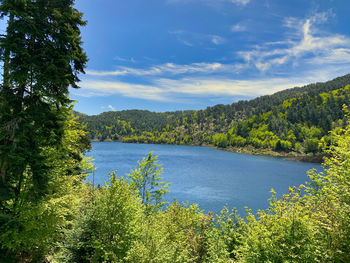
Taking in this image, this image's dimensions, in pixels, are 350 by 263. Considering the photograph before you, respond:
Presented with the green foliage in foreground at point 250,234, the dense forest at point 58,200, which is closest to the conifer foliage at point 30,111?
the dense forest at point 58,200

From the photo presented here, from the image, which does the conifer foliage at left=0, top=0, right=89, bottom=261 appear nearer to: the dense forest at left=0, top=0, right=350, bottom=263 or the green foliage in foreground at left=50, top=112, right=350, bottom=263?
the dense forest at left=0, top=0, right=350, bottom=263

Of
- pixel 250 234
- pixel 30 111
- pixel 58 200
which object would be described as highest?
pixel 30 111

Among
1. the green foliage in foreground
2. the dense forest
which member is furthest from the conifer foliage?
the green foliage in foreground

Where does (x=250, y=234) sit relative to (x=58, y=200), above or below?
below

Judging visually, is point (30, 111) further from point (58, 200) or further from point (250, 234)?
point (250, 234)

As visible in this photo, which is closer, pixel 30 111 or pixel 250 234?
pixel 30 111

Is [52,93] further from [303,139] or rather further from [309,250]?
[303,139]

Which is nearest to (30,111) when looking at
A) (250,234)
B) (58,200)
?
(58,200)

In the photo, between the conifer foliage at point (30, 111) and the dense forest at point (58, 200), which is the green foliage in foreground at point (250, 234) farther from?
the conifer foliage at point (30, 111)

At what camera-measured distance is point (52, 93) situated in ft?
53.1

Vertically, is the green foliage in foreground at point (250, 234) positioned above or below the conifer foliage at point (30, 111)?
below

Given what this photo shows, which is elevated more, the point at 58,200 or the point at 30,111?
the point at 30,111

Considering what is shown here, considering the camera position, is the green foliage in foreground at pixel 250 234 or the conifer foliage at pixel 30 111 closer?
the green foliage in foreground at pixel 250 234

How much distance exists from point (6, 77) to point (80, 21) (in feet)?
25.9
